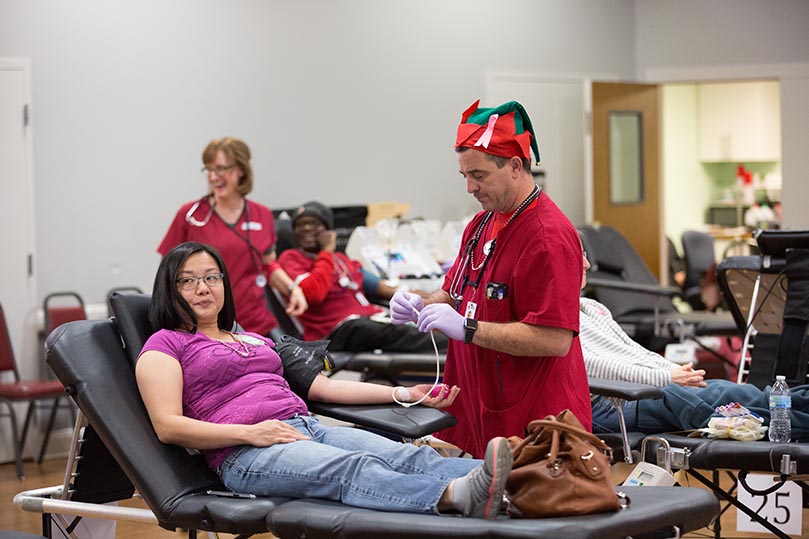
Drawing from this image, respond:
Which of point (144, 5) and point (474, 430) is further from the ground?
point (144, 5)

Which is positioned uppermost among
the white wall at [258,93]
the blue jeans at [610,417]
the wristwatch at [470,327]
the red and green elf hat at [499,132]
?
the white wall at [258,93]

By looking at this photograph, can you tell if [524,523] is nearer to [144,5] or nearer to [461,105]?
[144,5]

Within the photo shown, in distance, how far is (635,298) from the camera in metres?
6.54

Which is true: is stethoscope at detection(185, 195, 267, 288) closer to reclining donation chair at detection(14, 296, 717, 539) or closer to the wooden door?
reclining donation chair at detection(14, 296, 717, 539)

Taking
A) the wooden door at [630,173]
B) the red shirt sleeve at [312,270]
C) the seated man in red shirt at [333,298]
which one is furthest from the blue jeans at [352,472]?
the wooden door at [630,173]

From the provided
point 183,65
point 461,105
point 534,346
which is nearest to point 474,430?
point 534,346

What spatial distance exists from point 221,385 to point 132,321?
0.31m

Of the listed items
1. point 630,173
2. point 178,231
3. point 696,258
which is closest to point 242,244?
point 178,231

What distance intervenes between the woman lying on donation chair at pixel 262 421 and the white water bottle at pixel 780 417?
1.02 m

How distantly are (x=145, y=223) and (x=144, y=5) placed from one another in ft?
3.94

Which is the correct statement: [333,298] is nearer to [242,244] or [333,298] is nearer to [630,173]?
[242,244]

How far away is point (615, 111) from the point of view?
805cm

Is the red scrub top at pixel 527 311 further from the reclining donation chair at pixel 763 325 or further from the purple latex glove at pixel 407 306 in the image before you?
the reclining donation chair at pixel 763 325

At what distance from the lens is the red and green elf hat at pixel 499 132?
2500 millimetres
